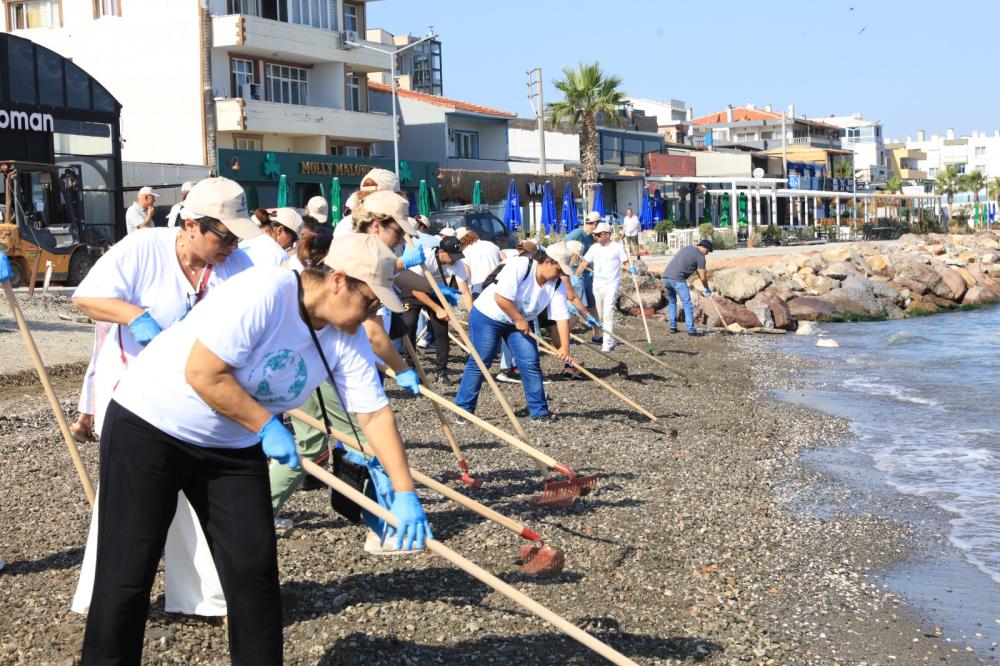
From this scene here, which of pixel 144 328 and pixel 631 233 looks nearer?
pixel 144 328

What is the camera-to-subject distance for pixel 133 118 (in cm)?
3797

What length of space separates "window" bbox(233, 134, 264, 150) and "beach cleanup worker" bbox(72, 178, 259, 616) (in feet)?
112

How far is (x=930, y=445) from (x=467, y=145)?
136ft

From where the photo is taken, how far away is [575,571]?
6.13m

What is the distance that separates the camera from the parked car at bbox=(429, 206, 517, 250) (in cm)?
2383

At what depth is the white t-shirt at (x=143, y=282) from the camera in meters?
4.69

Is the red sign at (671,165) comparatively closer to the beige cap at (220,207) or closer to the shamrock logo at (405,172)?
the shamrock logo at (405,172)

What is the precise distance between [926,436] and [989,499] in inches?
118

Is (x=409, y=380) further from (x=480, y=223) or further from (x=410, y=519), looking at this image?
(x=480, y=223)

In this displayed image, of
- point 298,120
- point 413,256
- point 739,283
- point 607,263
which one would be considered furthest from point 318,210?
point 298,120

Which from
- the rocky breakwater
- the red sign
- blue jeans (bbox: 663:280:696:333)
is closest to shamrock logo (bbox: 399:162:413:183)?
the rocky breakwater

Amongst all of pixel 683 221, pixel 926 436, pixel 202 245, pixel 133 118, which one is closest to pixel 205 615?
pixel 202 245

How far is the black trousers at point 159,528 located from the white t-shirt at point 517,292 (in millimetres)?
6241

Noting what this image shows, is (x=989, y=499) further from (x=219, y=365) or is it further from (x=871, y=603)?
(x=219, y=365)
